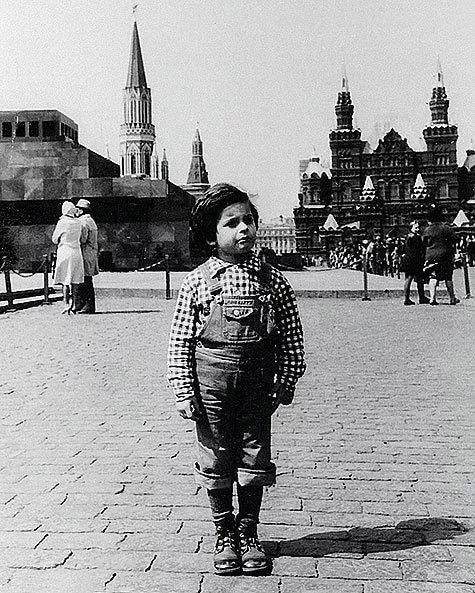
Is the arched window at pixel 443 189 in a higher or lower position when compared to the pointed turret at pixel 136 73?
lower

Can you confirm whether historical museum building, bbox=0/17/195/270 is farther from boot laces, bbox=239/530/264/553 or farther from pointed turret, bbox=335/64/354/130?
pointed turret, bbox=335/64/354/130

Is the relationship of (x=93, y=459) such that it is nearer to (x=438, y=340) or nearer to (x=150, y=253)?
(x=438, y=340)

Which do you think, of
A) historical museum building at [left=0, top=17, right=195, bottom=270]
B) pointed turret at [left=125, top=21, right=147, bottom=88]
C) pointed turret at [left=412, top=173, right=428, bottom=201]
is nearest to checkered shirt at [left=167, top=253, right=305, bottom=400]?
historical museum building at [left=0, top=17, right=195, bottom=270]

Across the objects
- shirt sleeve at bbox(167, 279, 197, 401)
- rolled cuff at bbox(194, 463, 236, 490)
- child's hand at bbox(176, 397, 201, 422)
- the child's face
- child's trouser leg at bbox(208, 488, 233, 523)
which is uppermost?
the child's face

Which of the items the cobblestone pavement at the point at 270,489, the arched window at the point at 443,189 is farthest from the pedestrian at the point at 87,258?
the arched window at the point at 443,189

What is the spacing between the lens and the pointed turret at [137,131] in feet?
481

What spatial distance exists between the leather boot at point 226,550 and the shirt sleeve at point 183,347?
0.50 meters

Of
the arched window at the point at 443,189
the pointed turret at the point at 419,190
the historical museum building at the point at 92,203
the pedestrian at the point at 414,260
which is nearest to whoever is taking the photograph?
the pedestrian at the point at 414,260

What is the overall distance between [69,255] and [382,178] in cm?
9784

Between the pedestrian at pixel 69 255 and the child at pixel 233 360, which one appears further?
the pedestrian at pixel 69 255

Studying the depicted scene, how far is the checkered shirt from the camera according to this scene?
11.6ft

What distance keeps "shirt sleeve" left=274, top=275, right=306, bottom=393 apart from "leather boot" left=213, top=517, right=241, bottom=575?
55 cm

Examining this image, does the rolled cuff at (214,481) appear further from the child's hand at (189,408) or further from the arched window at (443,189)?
the arched window at (443,189)

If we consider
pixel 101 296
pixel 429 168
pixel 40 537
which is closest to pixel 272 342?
pixel 40 537
